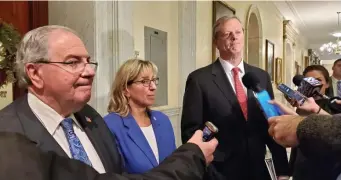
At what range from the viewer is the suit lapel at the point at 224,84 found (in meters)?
2.08

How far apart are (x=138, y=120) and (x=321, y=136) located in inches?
48.6

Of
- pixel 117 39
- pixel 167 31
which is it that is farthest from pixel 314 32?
pixel 117 39

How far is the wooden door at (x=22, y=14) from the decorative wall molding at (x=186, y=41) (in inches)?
60.5

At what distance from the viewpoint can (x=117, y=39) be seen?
101 inches

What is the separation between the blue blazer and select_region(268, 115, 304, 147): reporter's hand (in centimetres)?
87

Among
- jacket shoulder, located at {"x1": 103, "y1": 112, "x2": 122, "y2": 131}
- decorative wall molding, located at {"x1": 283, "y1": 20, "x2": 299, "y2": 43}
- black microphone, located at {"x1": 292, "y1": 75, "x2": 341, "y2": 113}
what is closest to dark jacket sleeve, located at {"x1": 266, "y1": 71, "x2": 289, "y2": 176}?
black microphone, located at {"x1": 292, "y1": 75, "x2": 341, "y2": 113}

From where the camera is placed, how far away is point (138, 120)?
6.60 feet

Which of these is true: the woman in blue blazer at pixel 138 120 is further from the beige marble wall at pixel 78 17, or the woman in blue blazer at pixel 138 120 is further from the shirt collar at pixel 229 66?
the beige marble wall at pixel 78 17

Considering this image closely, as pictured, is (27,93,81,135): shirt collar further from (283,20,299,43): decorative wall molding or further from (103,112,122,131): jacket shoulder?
(283,20,299,43): decorative wall molding

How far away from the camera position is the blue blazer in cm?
180

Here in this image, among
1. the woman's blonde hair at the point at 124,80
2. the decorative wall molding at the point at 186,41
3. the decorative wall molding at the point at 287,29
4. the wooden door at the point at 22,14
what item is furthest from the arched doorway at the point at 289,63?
the woman's blonde hair at the point at 124,80

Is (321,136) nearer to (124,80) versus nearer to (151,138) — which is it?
(151,138)

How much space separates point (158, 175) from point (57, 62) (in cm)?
51

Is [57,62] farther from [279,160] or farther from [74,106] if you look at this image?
[279,160]
